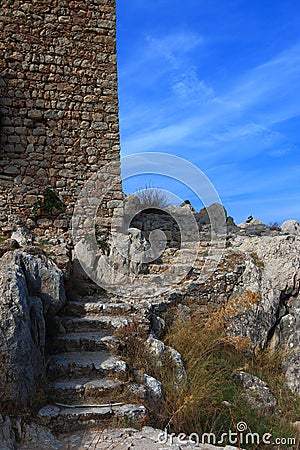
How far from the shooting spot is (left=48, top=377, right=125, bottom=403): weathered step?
4.37m

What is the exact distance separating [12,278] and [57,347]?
1.21 m

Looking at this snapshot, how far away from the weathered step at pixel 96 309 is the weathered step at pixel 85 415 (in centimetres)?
202

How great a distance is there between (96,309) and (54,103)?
4.36 m

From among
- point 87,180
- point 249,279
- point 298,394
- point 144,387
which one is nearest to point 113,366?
point 144,387

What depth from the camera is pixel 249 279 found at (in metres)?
7.38

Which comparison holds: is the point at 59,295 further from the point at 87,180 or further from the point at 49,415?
the point at 87,180

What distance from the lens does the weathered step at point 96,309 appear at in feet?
20.2

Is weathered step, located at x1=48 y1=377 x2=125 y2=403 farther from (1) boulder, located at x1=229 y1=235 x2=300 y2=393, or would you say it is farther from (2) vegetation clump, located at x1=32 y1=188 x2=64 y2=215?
(2) vegetation clump, located at x1=32 y1=188 x2=64 y2=215

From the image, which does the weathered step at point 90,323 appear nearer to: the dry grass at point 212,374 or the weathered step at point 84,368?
the dry grass at point 212,374

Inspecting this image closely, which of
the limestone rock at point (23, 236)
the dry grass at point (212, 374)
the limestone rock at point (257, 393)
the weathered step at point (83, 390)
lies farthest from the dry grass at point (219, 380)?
the limestone rock at point (23, 236)

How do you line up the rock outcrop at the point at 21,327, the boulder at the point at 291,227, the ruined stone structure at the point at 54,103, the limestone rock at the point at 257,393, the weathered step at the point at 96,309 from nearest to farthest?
the rock outcrop at the point at 21,327 < the limestone rock at the point at 257,393 < the weathered step at the point at 96,309 < the ruined stone structure at the point at 54,103 < the boulder at the point at 291,227

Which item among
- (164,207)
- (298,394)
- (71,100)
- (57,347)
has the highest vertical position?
(71,100)

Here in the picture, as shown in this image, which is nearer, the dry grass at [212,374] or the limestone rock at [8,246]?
the dry grass at [212,374]

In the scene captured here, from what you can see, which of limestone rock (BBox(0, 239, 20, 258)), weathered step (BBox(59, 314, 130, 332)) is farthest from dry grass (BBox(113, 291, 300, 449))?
limestone rock (BBox(0, 239, 20, 258))
